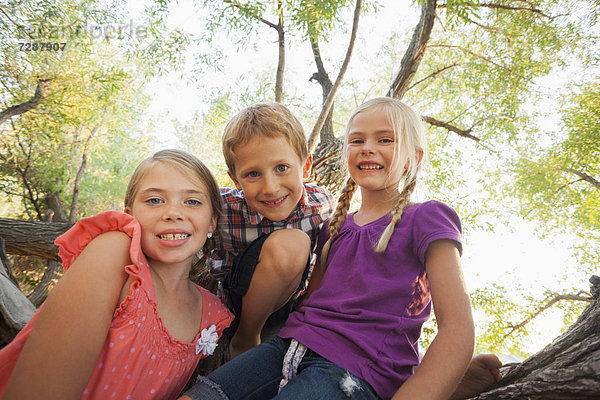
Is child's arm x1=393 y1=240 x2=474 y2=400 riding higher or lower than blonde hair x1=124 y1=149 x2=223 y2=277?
lower

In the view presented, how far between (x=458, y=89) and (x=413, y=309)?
5.81 m

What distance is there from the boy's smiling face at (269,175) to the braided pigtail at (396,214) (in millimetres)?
479

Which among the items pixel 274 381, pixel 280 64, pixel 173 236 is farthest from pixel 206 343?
pixel 280 64

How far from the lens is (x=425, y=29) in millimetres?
3715

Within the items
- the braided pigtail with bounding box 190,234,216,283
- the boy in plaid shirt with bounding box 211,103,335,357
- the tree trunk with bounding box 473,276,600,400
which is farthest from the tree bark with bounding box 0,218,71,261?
the tree trunk with bounding box 473,276,600,400

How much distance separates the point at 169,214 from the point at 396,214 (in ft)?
2.78

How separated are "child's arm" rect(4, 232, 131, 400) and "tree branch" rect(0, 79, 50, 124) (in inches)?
181

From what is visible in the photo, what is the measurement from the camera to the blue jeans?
44.8 inches

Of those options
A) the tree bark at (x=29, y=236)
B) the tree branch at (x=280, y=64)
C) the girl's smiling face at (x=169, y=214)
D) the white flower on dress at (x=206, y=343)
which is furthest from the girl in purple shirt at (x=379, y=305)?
the tree bark at (x=29, y=236)

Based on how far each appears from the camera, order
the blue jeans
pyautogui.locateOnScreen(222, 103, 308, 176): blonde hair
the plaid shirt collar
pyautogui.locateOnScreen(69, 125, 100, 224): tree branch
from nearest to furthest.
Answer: the blue jeans
pyautogui.locateOnScreen(222, 103, 308, 176): blonde hair
the plaid shirt collar
pyautogui.locateOnScreen(69, 125, 100, 224): tree branch

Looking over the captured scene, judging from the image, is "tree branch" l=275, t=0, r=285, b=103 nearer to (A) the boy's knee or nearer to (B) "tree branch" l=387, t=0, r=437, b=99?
(B) "tree branch" l=387, t=0, r=437, b=99

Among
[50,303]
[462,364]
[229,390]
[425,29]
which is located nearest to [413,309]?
[462,364]

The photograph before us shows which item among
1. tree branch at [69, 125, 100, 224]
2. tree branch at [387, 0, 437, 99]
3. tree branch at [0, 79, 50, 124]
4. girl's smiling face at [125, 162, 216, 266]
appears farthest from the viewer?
tree branch at [69, 125, 100, 224]

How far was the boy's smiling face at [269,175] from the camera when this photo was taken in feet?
5.36
